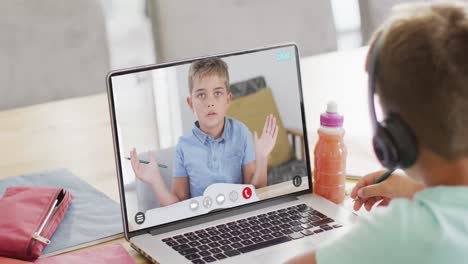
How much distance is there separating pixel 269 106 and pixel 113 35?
52.3 inches

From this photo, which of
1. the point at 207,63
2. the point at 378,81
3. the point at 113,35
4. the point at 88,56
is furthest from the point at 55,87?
the point at 378,81

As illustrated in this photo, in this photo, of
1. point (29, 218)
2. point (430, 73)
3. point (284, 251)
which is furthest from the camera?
point (29, 218)

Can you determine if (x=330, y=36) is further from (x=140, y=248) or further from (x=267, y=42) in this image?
(x=140, y=248)

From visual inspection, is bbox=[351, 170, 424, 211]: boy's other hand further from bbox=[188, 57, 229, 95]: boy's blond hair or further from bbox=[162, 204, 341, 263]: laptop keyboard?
bbox=[188, 57, 229, 95]: boy's blond hair

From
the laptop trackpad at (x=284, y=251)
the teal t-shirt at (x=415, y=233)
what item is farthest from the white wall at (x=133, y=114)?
the teal t-shirt at (x=415, y=233)

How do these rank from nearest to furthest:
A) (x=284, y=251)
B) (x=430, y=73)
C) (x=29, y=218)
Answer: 1. (x=430, y=73)
2. (x=284, y=251)
3. (x=29, y=218)

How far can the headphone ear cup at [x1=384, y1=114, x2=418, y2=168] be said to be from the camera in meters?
0.97

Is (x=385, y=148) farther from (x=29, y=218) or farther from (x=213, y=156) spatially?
(x=29, y=218)

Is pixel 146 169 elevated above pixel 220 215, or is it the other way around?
pixel 146 169

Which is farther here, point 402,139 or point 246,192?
point 246,192

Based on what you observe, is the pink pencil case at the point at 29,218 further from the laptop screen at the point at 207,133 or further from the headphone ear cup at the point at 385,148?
the headphone ear cup at the point at 385,148

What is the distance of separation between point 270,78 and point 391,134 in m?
0.53

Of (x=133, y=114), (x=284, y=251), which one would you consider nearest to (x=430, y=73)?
(x=284, y=251)

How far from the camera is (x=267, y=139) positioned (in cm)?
150
